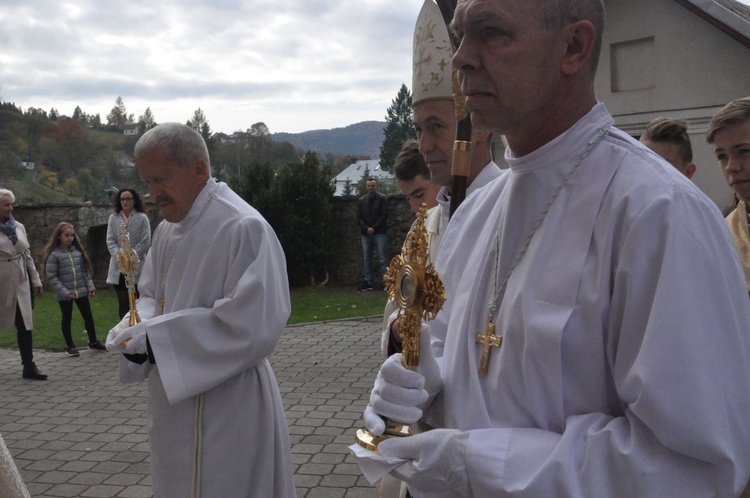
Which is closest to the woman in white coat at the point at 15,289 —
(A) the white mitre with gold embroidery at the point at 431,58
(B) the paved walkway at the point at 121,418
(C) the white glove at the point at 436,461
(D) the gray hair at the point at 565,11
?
(B) the paved walkway at the point at 121,418

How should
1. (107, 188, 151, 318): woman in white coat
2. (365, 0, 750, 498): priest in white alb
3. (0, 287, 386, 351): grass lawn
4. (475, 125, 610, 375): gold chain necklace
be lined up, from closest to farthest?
(365, 0, 750, 498): priest in white alb, (475, 125, 610, 375): gold chain necklace, (107, 188, 151, 318): woman in white coat, (0, 287, 386, 351): grass lawn

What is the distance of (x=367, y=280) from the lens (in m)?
15.6

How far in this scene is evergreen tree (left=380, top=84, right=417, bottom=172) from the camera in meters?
76.5

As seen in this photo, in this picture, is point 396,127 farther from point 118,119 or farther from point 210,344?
point 210,344

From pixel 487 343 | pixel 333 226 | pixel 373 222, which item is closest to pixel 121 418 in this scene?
pixel 487 343

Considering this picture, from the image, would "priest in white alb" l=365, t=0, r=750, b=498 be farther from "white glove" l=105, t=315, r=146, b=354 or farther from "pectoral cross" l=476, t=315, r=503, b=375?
"white glove" l=105, t=315, r=146, b=354

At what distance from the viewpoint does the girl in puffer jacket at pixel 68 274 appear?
383 inches

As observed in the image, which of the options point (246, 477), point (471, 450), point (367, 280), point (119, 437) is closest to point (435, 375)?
point (471, 450)

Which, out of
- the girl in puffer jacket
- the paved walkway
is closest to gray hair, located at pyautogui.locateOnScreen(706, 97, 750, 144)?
the paved walkway

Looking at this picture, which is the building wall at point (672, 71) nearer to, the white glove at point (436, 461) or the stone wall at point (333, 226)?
the stone wall at point (333, 226)

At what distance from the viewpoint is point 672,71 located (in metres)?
15.6

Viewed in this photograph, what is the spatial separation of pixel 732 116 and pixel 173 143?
248 cm

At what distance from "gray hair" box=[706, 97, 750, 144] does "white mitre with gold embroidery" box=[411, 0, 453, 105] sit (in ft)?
3.63

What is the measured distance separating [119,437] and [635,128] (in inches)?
519
